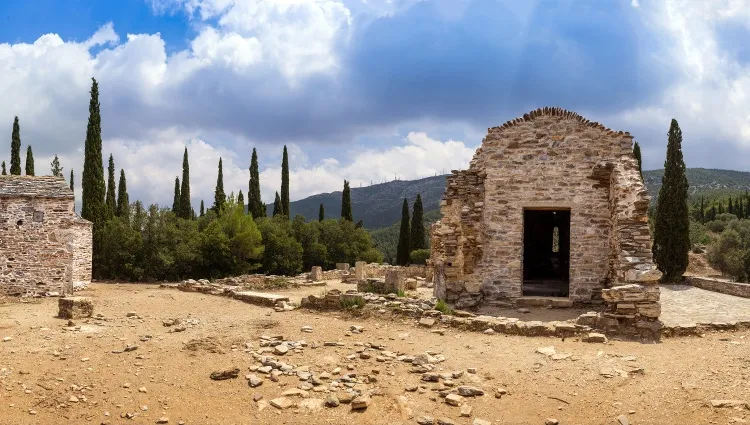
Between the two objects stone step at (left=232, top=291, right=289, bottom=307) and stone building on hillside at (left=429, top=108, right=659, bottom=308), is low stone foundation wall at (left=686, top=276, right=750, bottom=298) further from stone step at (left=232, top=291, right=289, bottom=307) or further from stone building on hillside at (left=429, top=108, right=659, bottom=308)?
stone step at (left=232, top=291, right=289, bottom=307)

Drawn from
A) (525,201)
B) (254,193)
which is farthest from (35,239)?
(254,193)

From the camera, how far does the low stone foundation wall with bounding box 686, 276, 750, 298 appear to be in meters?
16.5

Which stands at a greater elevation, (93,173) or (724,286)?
(93,173)

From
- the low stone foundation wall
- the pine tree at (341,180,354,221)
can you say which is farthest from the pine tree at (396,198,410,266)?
the low stone foundation wall

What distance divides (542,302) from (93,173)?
25.6m

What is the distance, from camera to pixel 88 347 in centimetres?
957

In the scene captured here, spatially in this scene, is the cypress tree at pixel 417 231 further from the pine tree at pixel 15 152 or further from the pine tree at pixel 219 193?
the pine tree at pixel 15 152

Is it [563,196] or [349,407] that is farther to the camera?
[563,196]

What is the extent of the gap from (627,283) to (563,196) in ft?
10.9

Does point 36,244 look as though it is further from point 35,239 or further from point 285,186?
point 285,186

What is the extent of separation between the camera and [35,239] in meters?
17.1

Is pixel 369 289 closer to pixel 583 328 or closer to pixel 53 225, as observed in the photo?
pixel 583 328

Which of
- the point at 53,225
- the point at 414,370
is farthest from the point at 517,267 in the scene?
the point at 53,225

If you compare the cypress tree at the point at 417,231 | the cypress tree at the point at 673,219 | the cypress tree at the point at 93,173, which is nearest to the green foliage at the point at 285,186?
the cypress tree at the point at 417,231
